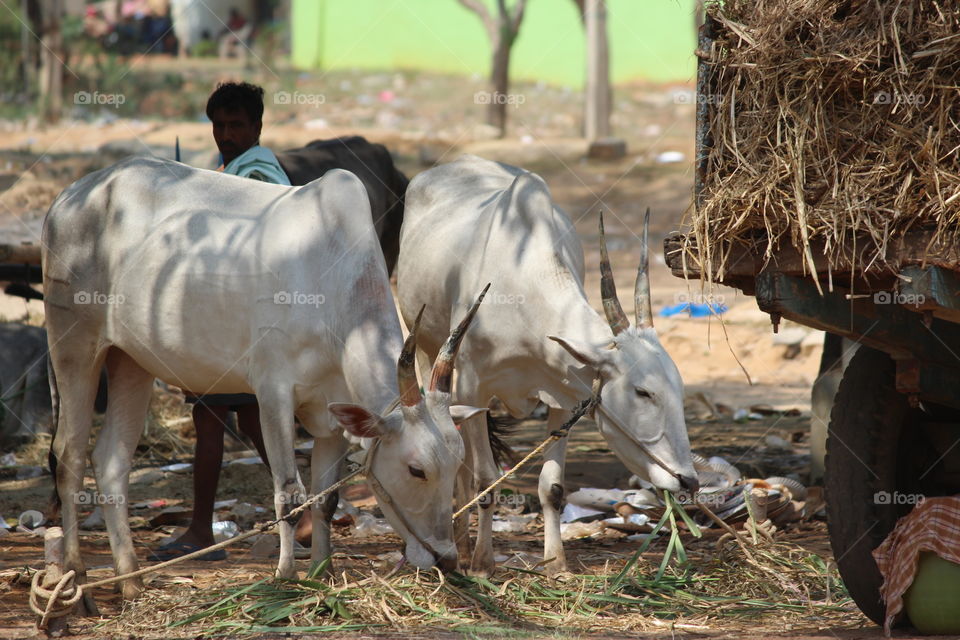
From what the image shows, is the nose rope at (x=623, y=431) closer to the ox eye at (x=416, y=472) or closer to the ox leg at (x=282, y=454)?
the ox eye at (x=416, y=472)

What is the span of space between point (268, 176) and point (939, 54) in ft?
11.7

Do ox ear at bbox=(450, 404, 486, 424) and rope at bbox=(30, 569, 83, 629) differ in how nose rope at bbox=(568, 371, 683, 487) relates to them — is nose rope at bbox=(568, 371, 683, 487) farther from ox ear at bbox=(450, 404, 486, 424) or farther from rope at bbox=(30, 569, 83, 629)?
rope at bbox=(30, 569, 83, 629)

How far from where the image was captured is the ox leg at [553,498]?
5543 millimetres

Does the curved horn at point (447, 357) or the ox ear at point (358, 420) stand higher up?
the curved horn at point (447, 357)

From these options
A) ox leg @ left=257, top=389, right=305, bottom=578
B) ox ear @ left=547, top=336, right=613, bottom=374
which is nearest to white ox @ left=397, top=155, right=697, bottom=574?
ox ear @ left=547, top=336, right=613, bottom=374

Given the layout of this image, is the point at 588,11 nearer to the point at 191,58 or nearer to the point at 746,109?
the point at 191,58

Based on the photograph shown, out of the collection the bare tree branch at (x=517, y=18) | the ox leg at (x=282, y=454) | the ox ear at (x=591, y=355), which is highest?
the bare tree branch at (x=517, y=18)

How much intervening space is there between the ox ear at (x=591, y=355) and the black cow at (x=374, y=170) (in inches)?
117

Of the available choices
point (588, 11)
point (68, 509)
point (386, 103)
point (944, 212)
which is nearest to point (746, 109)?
point (944, 212)

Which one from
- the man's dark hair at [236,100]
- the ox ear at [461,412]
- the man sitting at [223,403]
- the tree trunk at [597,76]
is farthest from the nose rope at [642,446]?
the tree trunk at [597,76]

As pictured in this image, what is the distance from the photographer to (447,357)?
4566mm

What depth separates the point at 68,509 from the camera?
529 cm

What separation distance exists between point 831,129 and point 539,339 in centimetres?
202

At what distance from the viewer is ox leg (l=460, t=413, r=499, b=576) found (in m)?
5.57
